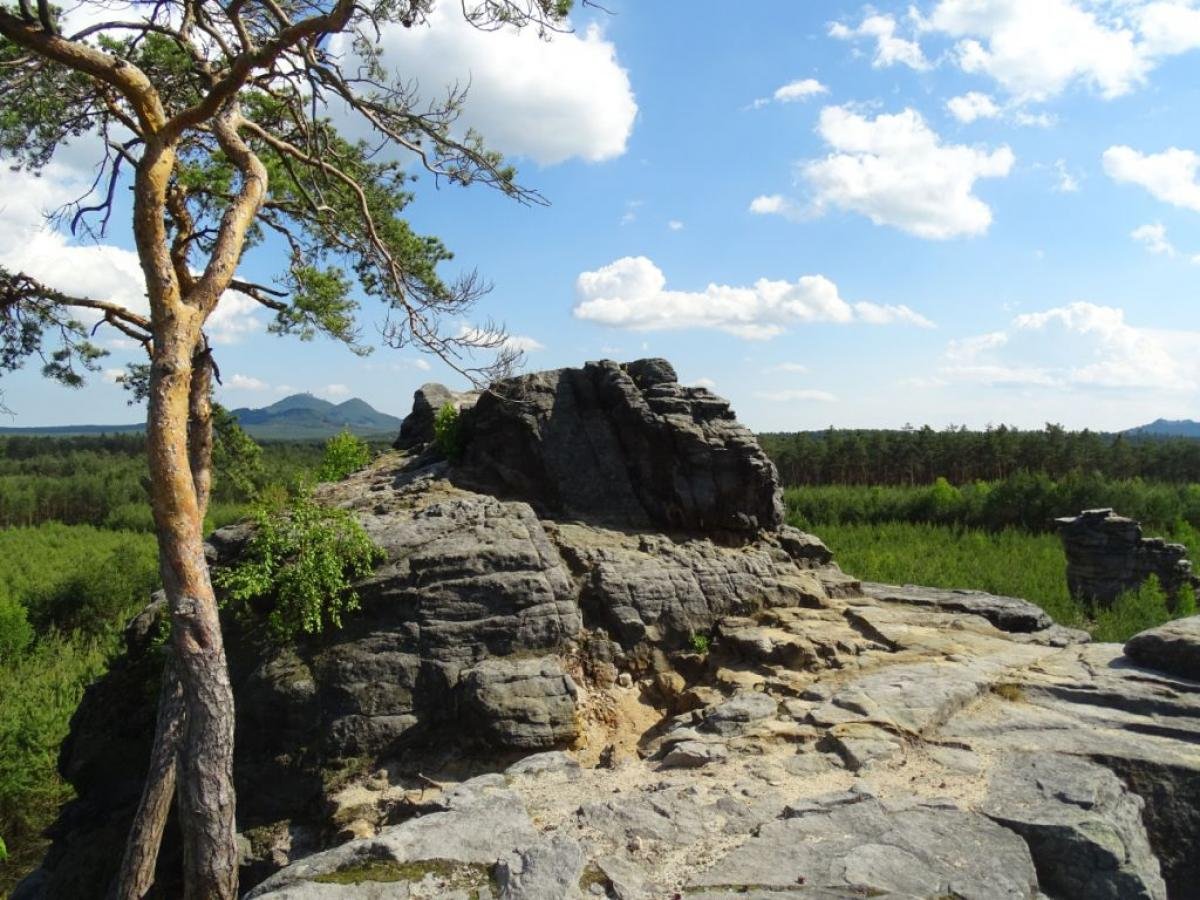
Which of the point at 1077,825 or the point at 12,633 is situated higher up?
the point at 1077,825

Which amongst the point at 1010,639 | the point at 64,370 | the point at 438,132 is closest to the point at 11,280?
the point at 64,370

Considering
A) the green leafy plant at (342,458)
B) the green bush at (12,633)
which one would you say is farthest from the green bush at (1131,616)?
the green bush at (12,633)

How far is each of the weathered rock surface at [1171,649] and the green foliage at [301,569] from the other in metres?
8.41

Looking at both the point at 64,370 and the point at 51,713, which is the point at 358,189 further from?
the point at 51,713

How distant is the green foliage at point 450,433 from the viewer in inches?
461

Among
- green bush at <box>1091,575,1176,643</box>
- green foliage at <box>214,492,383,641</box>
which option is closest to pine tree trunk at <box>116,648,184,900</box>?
green foliage at <box>214,492,383,641</box>

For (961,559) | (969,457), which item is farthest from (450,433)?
(969,457)

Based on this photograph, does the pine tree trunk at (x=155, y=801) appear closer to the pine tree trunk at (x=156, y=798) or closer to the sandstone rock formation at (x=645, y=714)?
the pine tree trunk at (x=156, y=798)

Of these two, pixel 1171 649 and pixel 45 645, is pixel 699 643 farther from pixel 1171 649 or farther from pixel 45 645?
pixel 45 645

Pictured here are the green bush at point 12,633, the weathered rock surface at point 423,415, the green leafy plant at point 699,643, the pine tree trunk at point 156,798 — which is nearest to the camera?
the pine tree trunk at point 156,798

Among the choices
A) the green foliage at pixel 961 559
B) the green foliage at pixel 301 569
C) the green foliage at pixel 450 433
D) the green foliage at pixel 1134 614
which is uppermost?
the green foliage at pixel 450 433

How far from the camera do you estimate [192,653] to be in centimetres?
653

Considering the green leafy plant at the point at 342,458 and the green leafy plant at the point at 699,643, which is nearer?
the green leafy plant at the point at 699,643

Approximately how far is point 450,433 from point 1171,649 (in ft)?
29.9
